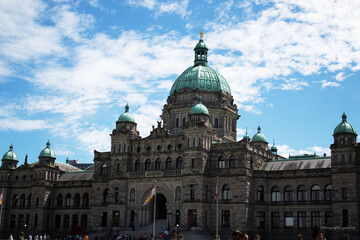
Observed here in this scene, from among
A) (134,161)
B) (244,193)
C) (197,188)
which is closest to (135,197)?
(134,161)

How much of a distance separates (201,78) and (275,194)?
80.9ft

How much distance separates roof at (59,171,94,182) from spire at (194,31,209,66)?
28.9 metres

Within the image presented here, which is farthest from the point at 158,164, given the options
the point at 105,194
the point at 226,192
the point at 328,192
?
the point at 328,192

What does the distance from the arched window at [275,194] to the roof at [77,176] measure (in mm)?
35068

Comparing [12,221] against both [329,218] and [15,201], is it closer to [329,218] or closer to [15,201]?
[15,201]

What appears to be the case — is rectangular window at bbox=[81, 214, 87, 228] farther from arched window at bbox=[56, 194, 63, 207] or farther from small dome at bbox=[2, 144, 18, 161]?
small dome at bbox=[2, 144, 18, 161]

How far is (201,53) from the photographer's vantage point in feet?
301

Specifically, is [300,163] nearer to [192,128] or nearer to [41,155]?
[192,128]

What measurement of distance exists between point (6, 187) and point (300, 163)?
5512 centimetres

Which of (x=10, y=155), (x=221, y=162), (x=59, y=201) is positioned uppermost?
(x=10, y=155)

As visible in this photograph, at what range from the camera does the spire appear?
91250 millimetres

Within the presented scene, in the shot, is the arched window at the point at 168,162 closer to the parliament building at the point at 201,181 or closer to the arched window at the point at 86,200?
the parliament building at the point at 201,181

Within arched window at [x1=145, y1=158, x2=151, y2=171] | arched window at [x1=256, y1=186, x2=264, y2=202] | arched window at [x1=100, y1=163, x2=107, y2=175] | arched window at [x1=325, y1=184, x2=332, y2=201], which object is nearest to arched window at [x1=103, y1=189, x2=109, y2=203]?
arched window at [x1=100, y1=163, x2=107, y2=175]

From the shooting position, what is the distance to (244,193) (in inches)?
2798
